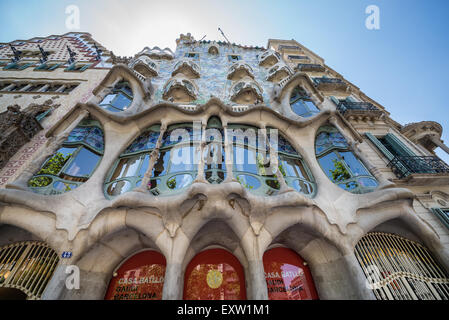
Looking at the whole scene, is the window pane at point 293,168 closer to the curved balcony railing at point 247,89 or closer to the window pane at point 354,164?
the window pane at point 354,164

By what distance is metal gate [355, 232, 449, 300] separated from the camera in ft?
17.2

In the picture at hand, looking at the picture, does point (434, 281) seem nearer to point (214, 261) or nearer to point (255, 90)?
point (214, 261)

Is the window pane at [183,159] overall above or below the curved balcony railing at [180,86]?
below

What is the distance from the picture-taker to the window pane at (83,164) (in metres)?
6.64

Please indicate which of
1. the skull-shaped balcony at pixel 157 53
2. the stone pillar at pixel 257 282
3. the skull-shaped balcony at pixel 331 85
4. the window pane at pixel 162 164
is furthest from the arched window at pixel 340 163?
the skull-shaped balcony at pixel 157 53

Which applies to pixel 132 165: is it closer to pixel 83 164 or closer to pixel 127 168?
pixel 127 168

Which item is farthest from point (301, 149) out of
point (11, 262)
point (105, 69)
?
point (105, 69)

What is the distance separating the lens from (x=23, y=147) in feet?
28.1

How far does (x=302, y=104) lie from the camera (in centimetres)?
1009

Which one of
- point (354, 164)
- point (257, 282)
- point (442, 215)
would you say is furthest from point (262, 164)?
point (442, 215)

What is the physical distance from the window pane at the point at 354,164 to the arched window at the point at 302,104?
111 inches

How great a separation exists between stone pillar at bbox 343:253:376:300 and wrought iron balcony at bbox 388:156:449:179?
5.29 meters

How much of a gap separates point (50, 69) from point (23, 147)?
9.78m

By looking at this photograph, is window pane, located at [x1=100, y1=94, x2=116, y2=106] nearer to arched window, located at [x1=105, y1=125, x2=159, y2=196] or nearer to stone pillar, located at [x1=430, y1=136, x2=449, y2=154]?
arched window, located at [x1=105, y1=125, x2=159, y2=196]
